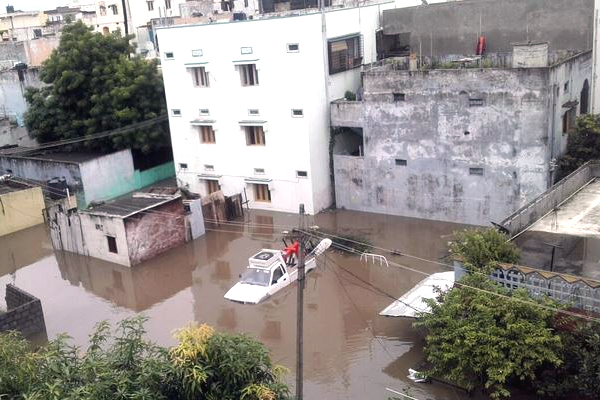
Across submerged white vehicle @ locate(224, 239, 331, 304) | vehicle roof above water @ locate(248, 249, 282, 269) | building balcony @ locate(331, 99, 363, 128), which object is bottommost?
submerged white vehicle @ locate(224, 239, 331, 304)

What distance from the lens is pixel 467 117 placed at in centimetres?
2056

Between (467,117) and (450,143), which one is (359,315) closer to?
(450,143)

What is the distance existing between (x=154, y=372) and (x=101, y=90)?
2361cm

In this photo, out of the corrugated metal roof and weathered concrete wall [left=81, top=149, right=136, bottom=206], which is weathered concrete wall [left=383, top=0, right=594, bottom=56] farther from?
weathered concrete wall [left=81, top=149, right=136, bottom=206]

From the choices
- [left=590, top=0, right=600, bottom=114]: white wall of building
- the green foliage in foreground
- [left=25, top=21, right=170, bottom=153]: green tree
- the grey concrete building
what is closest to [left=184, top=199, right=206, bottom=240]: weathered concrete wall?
the grey concrete building

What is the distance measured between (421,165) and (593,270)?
9936 millimetres

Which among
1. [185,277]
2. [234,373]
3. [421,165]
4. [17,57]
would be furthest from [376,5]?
[17,57]

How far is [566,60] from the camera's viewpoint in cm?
1994

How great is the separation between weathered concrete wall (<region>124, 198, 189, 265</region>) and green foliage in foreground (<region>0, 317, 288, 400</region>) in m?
11.9

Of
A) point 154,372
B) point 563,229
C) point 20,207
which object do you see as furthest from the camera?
point 20,207

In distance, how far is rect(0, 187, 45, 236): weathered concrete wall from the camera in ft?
81.7

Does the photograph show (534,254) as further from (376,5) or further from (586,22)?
(376,5)

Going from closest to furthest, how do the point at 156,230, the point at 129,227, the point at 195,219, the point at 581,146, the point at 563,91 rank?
the point at 563,91 → the point at 129,227 → the point at 581,146 → the point at 156,230 → the point at 195,219

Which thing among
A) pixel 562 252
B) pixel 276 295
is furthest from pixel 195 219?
pixel 562 252
